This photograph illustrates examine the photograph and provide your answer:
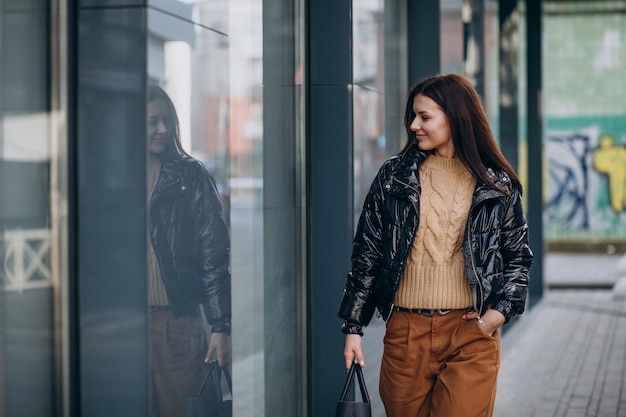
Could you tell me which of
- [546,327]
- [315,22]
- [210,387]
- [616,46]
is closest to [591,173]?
[616,46]

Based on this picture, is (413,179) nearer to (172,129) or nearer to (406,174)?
(406,174)

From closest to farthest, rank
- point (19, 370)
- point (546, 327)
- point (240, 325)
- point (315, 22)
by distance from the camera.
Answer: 1. point (19, 370)
2. point (240, 325)
3. point (315, 22)
4. point (546, 327)

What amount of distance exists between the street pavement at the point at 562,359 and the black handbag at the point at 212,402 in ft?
5.68

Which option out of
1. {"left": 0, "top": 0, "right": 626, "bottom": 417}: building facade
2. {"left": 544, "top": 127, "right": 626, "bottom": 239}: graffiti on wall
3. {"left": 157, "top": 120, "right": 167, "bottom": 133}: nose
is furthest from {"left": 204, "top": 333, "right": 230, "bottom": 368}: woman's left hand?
{"left": 544, "top": 127, "right": 626, "bottom": 239}: graffiti on wall

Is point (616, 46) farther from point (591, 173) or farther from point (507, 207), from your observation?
point (507, 207)

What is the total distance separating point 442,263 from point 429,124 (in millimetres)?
521

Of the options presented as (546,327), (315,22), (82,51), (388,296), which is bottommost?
(546,327)

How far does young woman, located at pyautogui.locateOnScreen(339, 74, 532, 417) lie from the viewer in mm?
3889

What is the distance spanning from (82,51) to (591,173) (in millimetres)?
21928

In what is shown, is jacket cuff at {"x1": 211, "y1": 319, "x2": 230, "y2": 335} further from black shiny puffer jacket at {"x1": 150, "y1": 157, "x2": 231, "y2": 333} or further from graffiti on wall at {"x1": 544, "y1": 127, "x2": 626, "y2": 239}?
graffiti on wall at {"x1": 544, "y1": 127, "x2": 626, "y2": 239}

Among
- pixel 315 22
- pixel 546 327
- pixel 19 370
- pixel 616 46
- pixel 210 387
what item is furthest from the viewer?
pixel 616 46

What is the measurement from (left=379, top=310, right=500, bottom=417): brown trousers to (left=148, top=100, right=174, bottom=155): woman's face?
3.54ft

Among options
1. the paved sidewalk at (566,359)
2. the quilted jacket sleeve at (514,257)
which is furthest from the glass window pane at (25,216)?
the paved sidewalk at (566,359)

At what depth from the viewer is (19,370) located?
12.5ft
